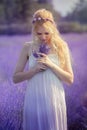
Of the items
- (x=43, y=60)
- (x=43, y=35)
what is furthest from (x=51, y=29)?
(x=43, y=60)

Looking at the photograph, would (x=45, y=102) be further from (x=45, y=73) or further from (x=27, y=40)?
(x=27, y=40)

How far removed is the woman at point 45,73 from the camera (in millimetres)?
1625

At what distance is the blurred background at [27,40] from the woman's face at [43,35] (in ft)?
0.30

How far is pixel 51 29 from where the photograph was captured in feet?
5.41

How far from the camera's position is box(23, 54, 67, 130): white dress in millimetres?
1623

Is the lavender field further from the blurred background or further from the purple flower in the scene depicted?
the purple flower

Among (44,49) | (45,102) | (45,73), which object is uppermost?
(44,49)

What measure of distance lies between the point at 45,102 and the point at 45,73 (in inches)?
5.3

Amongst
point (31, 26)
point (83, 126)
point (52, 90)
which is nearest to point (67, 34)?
point (31, 26)

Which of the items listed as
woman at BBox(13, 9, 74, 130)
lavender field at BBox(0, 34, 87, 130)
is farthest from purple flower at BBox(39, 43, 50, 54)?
lavender field at BBox(0, 34, 87, 130)

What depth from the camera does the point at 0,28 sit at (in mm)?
1750

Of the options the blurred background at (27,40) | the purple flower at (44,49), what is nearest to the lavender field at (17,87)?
the blurred background at (27,40)

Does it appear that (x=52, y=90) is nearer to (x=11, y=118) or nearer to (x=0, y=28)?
(x=11, y=118)

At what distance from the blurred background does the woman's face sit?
9 cm
